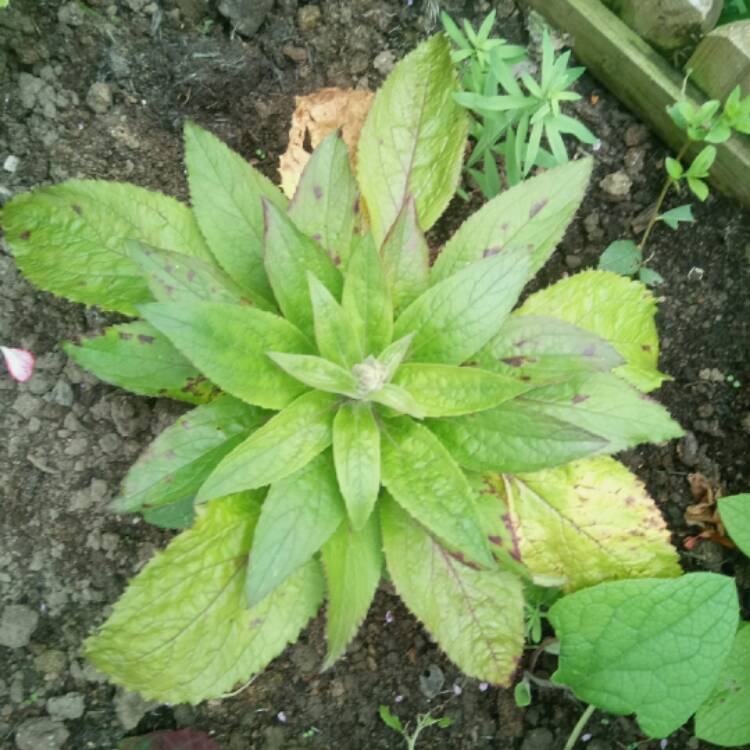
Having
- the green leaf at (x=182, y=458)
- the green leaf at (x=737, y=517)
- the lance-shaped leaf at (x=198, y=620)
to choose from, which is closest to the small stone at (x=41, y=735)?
the lance-shaped leaf at (x=198, y=620)

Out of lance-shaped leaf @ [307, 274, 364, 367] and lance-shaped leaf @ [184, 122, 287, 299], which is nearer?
lance-shaped leaf @ [307, 274, 364, 367]

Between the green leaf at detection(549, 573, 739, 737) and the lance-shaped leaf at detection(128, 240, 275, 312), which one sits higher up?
the lance-shaped leaf at detection(128, 240, 275, 312)

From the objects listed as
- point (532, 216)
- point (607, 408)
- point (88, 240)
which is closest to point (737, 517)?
point (607, 408)

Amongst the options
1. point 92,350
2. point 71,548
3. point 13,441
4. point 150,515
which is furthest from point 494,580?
point 13,441

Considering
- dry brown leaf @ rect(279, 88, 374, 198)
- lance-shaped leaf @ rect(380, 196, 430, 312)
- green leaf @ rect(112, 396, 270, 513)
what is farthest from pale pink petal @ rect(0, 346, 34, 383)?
lance-shaped leaf @ rect(380, 196, 430, 312)

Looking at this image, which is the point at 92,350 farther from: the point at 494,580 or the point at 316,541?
the point at 494,580

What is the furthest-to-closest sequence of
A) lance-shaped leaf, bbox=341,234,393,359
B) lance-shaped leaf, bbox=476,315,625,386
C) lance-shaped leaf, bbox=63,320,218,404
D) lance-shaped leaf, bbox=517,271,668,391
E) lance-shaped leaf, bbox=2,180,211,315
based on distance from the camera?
lance-shaped leaf, bbox=517,271,668,391 → lance-shaped leaf, bbox=2,180,211,315 → lance-shaped leaf, bbox=63,320,218,404 → lance-shaped leaf, bbox=476,315,625,386 → lance-shaped leaf, bbox=341,234,393,359

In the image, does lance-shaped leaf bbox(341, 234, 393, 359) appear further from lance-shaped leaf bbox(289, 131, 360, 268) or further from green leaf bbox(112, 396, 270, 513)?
green leaf bbox(112, 396, 270, 513)

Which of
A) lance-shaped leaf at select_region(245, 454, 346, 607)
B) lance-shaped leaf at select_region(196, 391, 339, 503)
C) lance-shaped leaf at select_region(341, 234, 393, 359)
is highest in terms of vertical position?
lance-shaped leaf at select_region(341, 234, 393, 359)

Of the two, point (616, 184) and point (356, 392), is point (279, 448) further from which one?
point (616, 184)
